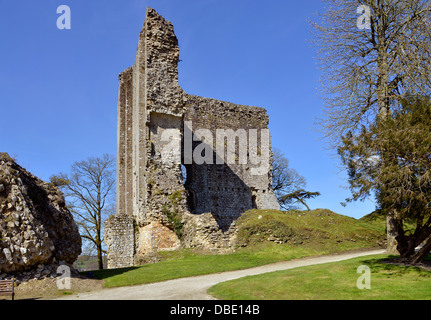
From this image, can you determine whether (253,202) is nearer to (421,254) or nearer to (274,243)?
(274,243)

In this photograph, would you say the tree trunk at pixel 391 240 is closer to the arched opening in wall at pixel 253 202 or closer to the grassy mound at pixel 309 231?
the grassy mound at pixel 309 231

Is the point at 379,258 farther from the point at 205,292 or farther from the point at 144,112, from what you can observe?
the point at 144,112

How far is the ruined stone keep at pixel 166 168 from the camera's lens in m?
18.4

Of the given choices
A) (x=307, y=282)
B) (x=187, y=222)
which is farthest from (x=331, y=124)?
(x=187, y=222)

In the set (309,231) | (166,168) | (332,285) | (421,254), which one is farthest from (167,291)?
(309,231)

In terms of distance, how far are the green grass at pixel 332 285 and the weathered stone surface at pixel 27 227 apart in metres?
5.05

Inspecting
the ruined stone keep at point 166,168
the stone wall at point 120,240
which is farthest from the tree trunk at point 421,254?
the stone wall at point 120,240

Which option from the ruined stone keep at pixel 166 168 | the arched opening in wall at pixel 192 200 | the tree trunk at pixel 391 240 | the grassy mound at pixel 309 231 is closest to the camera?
the tree trunk at pixel 391 240

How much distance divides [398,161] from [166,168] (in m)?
12.0

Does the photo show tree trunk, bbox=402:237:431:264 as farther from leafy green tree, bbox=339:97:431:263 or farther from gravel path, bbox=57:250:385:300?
gravel path, bbox=57:250:385:300

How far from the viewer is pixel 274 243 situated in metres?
17.5

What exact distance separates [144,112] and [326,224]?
11172 mm

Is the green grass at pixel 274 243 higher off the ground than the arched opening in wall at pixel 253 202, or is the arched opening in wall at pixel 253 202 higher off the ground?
the arched opening in wall at pixel 253 202

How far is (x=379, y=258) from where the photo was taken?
1285 centimetres
